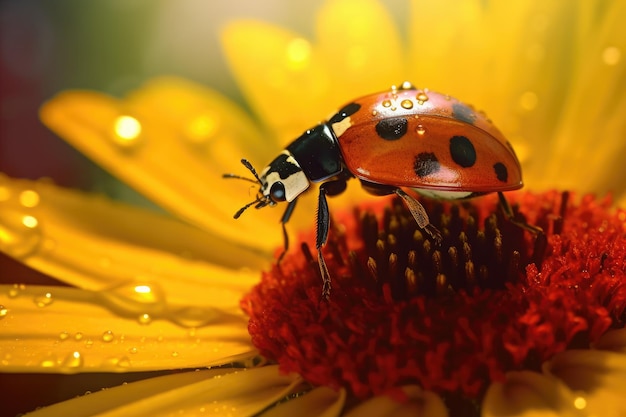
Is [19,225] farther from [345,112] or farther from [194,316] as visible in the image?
[345,112]

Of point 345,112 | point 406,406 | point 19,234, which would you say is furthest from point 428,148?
point 19,234

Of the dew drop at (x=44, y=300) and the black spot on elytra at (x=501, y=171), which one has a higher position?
the dew drop at (x=44, y=300)

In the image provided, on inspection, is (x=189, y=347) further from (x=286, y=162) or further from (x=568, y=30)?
(x=568, y=30)

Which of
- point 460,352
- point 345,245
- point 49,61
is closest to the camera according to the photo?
point 460,352

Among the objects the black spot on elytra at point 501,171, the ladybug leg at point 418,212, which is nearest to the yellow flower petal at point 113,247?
the ladybug leg at point 418,212

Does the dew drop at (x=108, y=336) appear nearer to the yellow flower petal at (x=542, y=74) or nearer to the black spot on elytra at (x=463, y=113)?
the black spot on elytra at (x=463, y=113)

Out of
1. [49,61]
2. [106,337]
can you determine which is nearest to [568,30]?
[106,337]
